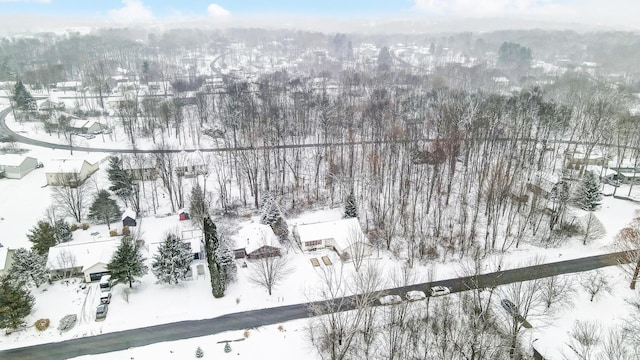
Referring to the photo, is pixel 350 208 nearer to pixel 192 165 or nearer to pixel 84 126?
pixel 192 165

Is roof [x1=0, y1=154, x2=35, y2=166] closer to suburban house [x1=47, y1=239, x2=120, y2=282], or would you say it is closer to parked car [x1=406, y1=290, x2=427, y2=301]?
suburban house [x1=47, y1=239, x2=120, y2=282]

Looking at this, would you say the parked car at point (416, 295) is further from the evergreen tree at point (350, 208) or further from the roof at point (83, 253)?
the roof at point (83, 253)

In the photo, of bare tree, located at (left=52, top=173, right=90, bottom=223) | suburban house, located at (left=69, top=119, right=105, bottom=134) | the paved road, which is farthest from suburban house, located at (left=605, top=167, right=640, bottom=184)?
suburban house, located at (left=69, top=119, right=105, bottom=134)

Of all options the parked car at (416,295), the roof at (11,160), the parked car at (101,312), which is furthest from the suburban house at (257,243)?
the roof at (11,160)

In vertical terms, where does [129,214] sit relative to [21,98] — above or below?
below

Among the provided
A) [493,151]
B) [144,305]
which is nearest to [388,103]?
[493,151]

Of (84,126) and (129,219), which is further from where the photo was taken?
(84,126)

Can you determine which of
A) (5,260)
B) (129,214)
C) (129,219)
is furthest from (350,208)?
(5,260)
